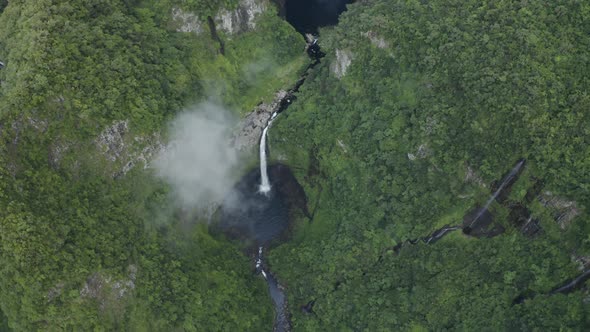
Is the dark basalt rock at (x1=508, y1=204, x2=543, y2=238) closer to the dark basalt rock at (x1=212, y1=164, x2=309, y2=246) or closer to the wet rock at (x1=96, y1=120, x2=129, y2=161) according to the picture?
the dark basalt rock at (x1=212, y1=164, x2=309, y2=246)

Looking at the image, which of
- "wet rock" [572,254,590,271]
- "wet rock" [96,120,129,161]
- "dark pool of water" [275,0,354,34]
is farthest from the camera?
"dark pool of water" [275,0,354,34]

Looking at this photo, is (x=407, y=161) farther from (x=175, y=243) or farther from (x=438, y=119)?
(x=175, y=243)

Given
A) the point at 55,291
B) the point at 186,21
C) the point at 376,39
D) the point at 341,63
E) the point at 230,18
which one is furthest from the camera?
the point at 230,18

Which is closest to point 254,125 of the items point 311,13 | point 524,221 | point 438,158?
point 311,13

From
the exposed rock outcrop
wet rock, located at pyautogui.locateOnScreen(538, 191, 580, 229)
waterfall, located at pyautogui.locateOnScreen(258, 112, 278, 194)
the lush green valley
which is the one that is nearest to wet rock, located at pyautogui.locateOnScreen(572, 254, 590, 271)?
the lush green valley

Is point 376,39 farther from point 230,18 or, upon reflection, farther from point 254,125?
point 230,18
